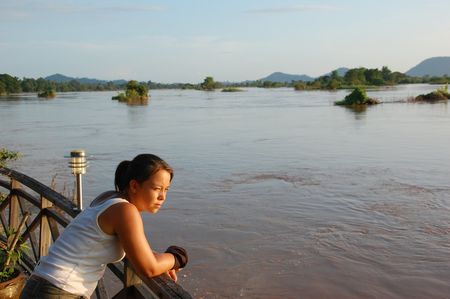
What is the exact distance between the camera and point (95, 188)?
1207cm

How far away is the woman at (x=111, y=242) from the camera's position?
2025 mm

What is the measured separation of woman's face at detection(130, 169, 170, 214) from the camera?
2184 mm

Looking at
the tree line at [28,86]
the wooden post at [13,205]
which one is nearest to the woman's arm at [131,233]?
the wooden post at [13,205]

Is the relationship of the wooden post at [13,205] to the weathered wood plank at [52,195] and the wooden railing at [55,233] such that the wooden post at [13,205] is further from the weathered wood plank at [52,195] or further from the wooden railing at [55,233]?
the weathered wood plank at [52,195]

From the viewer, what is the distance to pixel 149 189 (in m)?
2.19

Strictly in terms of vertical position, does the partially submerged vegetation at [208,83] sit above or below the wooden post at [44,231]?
above

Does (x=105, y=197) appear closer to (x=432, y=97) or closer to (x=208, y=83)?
(x=432, y=97)

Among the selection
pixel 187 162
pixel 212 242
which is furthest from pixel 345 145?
pixel 212 242

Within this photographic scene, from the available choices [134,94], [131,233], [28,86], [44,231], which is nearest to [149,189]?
[131,233]

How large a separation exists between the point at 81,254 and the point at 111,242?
14 cm

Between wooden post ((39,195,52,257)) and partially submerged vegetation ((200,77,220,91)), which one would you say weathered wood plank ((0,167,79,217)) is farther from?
partially submerged vegetation ((200,77,220,91))

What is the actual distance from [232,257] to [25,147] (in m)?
15.8

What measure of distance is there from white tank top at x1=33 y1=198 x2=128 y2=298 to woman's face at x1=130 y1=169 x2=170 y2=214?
0.44ft

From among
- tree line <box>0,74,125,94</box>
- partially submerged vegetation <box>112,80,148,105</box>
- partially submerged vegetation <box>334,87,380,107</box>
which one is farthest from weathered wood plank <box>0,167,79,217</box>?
tree line <box>0,74,125,94</box>
